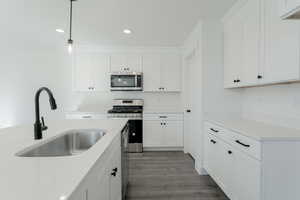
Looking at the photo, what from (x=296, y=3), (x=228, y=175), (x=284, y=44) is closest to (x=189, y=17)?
(x=284, y=44)

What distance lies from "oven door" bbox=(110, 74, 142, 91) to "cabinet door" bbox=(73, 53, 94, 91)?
1.87 ft

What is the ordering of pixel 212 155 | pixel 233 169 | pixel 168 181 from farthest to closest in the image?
1. pixel 168 181
2. pixel 212 155
3. pixel 233 169

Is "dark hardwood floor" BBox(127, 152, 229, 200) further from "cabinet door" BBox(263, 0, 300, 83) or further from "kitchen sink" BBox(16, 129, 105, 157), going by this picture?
"cabinet door" BBox(263, 0, 300, 83)

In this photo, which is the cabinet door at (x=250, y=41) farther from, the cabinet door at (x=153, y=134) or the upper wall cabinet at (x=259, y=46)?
the cabinet door at (x=153, y=134)

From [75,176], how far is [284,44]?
190 centimetres

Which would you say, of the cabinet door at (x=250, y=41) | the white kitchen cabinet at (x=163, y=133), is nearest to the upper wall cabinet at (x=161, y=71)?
the white kitchen cabinet at (x=163, y=133)

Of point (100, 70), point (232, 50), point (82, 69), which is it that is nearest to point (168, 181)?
point (232, 50)

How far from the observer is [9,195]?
0.59 m

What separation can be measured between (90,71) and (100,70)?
0.23m

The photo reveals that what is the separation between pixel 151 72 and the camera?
440 centimetres

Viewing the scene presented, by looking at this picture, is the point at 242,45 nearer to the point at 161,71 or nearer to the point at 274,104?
the point at 274,104

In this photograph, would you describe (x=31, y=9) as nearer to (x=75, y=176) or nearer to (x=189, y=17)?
(x=189, y=17)

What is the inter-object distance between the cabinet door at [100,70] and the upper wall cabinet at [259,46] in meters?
2.68

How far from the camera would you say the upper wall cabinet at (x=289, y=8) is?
1022 mm
